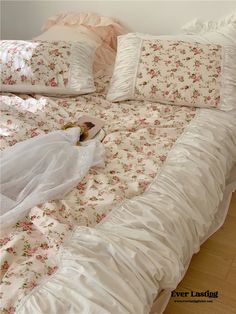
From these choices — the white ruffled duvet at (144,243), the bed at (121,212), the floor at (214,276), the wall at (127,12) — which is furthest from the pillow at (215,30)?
the floor at (214,276)

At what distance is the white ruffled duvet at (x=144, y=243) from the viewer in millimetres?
845

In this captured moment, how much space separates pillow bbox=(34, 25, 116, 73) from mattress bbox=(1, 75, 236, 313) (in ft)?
1.41

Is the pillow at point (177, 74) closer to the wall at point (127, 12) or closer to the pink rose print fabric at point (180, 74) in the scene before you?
the pink rose print fabric at point (180, 74)

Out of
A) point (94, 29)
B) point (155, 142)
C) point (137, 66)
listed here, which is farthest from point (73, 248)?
point (94, 29)

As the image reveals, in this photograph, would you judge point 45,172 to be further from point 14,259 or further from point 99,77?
point 99,77

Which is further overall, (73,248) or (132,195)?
(132,195)

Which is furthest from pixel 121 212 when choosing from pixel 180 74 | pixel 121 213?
pixel 180 74

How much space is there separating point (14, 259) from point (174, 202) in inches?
20.4

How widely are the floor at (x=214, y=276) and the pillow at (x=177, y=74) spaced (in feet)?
1.93

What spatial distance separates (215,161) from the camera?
4.66ft

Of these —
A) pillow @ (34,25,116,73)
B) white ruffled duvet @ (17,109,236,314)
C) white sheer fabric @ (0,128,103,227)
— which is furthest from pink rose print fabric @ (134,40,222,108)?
white sheer fabric @ (0,128,103,227)

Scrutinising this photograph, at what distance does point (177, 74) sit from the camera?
5.58 ft

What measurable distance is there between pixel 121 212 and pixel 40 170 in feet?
0.98

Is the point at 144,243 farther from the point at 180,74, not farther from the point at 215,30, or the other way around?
the point at 215,30
